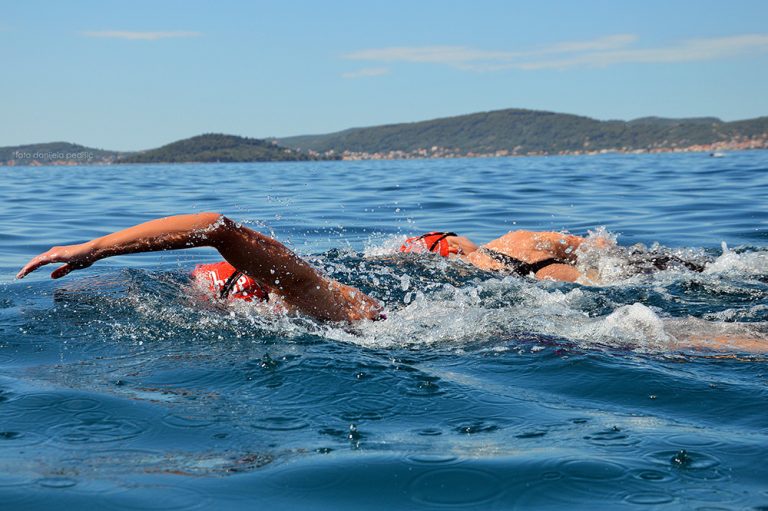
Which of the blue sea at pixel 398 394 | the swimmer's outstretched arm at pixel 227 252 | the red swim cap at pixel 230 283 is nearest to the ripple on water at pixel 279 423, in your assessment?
the blue sea at pixel 398 394

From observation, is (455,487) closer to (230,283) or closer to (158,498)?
(158,498)

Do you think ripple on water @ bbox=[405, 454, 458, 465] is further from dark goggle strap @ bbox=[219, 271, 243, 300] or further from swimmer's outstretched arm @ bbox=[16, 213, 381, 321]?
dark goggle strap @ bbox=[219, 271, 243, 300]

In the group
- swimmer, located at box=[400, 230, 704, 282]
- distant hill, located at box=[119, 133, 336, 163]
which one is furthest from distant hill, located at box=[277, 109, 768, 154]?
swimmer, located at box=[400, 230, 704, 282]

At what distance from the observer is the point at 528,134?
172 meters

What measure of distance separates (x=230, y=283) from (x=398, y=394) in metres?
2.75

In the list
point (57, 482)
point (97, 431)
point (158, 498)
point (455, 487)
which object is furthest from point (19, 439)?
point (455, 487)

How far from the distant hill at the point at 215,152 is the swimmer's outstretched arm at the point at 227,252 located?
86.5m

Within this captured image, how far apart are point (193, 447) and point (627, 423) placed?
2.03 m

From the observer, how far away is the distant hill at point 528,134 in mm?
129000

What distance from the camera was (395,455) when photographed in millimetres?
3412

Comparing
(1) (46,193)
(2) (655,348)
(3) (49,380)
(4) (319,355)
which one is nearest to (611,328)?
(2) (655,348)

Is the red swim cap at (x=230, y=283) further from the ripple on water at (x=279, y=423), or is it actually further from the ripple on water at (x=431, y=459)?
the ripple on water at (x=431, y=459)

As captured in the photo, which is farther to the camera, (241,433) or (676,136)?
(676,136)

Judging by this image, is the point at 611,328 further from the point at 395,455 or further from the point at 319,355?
the point at 395,455
